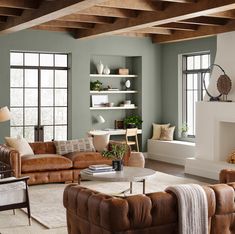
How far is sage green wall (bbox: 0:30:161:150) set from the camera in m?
10.4

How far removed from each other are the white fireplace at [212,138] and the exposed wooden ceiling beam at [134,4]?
268 centimetres

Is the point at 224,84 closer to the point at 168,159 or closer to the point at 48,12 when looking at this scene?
the point at 168,159

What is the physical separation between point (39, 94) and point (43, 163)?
9.81 ft

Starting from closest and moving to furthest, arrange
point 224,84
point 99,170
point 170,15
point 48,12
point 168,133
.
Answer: point 99,170 < point 48,12 < point 170,15 < point 224,84 < point 168,133

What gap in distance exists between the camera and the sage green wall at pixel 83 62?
1038 cm

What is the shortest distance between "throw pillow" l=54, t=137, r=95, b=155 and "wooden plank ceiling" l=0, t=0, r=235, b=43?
223cm

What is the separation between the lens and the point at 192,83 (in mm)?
11695

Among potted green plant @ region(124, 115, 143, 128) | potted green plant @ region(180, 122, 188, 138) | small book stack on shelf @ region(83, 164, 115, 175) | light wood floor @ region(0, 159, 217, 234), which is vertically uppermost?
potted green plant @ region(124, 115, 143, 128)

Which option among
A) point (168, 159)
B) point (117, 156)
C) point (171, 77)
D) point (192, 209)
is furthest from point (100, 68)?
point (192, 209)

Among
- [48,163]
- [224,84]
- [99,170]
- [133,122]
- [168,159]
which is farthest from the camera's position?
[133,122]

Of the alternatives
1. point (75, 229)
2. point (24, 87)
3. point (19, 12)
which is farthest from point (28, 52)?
point (75, 229)

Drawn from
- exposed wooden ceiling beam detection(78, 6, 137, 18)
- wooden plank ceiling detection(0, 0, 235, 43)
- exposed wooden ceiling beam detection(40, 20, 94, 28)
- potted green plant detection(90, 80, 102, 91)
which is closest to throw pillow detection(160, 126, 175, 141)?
potted green plant detection(90, 80, 102, 91)

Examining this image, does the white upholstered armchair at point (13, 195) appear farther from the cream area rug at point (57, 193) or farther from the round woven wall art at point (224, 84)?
the round woven wall art at point (224, 84)

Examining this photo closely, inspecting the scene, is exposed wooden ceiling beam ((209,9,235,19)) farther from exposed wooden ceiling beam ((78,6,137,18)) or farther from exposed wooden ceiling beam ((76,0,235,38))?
exposed wooden ceiling beam ((78,6,137,18))
